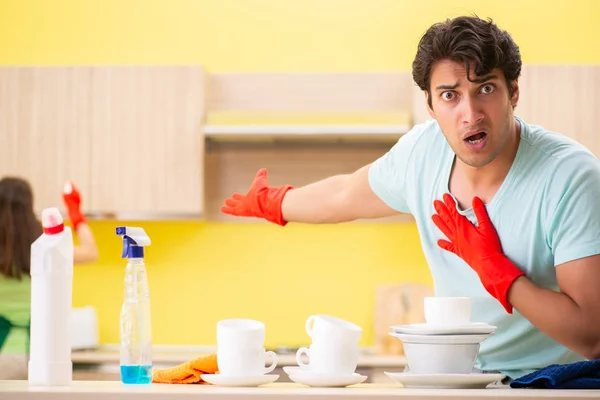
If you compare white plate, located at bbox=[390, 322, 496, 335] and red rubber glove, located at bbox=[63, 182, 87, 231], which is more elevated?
red rubber glove, located at bbox=[63, 182, 87, 231]

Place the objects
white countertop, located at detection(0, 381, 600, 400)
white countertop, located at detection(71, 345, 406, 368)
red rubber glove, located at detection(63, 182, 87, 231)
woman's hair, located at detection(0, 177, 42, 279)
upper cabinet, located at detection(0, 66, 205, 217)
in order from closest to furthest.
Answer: white countertop, located at detection(0, 381, 600, 400)
woman's hair, located at detection(0, 177, 42, 279)
white countertop, located at detection(71, 345, 406, 368)
red rubber glove, located at detection(63, 182, 87, 231)
upper cabinet, located at detection(0, 66, 205, 217)

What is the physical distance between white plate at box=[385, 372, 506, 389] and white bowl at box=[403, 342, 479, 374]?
42 millimetres

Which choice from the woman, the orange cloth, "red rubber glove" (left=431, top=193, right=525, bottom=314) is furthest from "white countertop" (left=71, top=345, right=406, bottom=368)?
the orange cloth

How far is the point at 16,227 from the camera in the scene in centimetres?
348

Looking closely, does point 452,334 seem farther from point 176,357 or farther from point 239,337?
point 176,357

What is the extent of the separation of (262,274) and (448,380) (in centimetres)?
291

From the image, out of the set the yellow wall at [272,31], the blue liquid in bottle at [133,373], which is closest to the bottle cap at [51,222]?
the blue liquid in bottle at [133,373]

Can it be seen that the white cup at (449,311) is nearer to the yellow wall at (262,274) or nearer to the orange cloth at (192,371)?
the orange cloth at (192,371)

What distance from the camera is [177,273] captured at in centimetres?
435

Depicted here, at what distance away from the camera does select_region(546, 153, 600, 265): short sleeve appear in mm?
1787

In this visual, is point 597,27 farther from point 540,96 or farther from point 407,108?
point 407,108

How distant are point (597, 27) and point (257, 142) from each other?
5.62ft

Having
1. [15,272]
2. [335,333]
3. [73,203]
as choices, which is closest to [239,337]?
[335,333]

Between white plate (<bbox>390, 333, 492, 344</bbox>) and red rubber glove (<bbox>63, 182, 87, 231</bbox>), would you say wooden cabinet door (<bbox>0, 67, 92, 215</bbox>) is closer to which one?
red rubber glove (<bbox>63, 182, 87, 231</bbox>)
